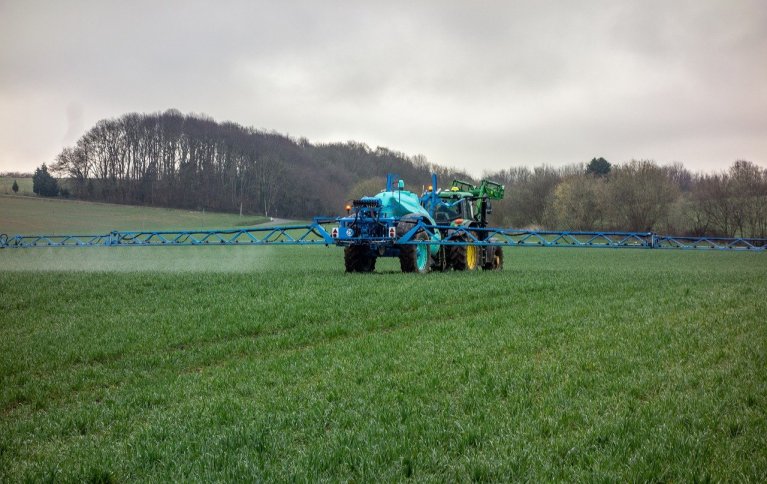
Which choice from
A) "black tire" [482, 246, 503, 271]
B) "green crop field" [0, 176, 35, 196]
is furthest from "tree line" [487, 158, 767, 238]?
"green crop field" [0, 176, 35, 196]

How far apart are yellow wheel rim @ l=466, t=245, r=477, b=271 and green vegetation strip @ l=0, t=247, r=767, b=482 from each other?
846cm

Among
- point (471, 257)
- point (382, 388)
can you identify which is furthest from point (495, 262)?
point (382, 388)

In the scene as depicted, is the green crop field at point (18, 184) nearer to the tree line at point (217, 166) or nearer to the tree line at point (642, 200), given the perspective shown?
the tree line at point (217, 166)

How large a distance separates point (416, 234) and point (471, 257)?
4133mm

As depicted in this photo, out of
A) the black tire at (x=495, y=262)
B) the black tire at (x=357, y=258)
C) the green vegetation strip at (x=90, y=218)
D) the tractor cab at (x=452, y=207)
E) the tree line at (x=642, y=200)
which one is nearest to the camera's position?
the black tire at (x=357, y=258)

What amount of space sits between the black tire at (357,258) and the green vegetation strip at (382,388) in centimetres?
715

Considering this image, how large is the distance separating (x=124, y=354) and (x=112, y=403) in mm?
2365

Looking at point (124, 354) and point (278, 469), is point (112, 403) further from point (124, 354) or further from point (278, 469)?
point (278, 469)

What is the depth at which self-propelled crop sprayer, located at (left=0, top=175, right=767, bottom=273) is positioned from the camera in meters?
18.8

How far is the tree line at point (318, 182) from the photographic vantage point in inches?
1777

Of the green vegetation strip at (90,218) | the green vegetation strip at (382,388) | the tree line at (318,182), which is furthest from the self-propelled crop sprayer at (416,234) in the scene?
the tree line at (318,182)

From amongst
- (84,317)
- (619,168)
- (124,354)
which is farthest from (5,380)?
(619,168)

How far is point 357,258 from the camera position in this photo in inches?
805

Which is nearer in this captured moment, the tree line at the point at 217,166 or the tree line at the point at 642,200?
the tree line at the point at 642,200
